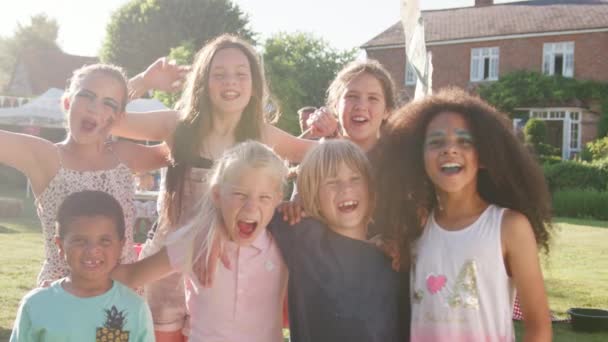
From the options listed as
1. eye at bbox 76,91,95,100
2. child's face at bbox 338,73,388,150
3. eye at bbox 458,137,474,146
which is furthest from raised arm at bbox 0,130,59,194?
eye at bbox 458,137,474,146

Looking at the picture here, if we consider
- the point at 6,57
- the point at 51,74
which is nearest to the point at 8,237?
the point at 51,74

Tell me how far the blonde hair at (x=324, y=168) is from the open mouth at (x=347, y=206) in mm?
82

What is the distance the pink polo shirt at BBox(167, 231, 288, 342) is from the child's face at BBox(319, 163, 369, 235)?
27 cm

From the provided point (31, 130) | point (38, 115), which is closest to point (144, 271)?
point (38, 115)

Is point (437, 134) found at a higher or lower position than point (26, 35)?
lower

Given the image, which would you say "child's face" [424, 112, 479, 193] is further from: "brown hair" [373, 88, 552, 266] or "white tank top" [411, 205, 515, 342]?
"white tank top" [411, 205, 515, 342]

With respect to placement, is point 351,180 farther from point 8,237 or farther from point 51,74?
point 51,74

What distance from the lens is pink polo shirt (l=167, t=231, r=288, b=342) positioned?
108 inches

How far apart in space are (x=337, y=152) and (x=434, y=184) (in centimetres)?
45

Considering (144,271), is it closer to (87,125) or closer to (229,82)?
(87,125)

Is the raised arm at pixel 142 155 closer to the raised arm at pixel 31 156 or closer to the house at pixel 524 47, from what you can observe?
the raised arm at pixel 31 156

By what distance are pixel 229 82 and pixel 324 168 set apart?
80 centimetres

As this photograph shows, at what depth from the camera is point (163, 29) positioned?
37.8 meters

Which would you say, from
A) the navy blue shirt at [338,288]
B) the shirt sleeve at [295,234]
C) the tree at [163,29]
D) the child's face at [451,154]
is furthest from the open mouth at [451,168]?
the tree at [163,29]
